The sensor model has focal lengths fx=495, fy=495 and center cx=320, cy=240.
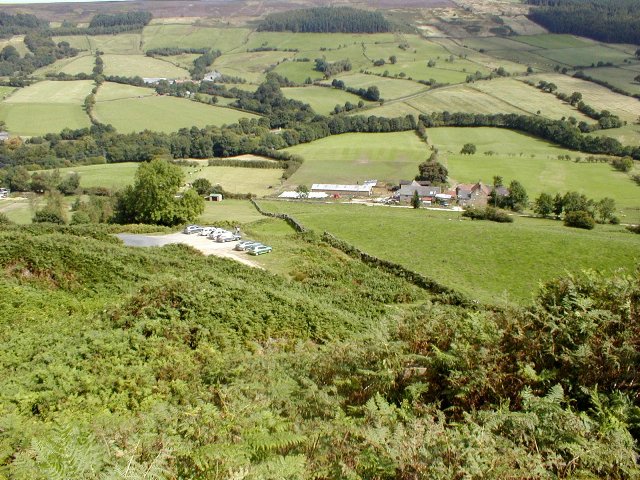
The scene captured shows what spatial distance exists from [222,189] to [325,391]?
195 ft

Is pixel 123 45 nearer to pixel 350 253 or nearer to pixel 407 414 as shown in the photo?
pixel 350 253

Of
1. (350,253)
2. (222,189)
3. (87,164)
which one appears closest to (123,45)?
(87,164)

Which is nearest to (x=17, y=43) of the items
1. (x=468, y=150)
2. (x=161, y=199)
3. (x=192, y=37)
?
(x=192, y=37)

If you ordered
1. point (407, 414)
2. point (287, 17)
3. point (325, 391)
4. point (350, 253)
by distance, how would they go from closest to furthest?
point (407, 414)
point (325, 391)
point (350, 253)
point (287, 17)

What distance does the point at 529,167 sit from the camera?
77.7m

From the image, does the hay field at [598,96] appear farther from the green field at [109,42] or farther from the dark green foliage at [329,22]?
the green field at [109,42]

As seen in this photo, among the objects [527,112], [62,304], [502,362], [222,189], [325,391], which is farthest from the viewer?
[527,112]

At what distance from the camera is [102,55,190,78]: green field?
140125 millimetres

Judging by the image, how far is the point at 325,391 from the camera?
9305mm

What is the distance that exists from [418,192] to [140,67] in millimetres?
111294

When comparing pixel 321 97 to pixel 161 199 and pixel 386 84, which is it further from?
pixel 161 199

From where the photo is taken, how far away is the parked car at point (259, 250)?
29.1 metres

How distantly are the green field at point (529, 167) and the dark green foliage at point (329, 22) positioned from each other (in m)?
94.6

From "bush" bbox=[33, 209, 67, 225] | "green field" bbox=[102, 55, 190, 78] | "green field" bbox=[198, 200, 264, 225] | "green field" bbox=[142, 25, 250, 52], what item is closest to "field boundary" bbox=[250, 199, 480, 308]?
"green field" bbox=[198, 200, 264, 225]
